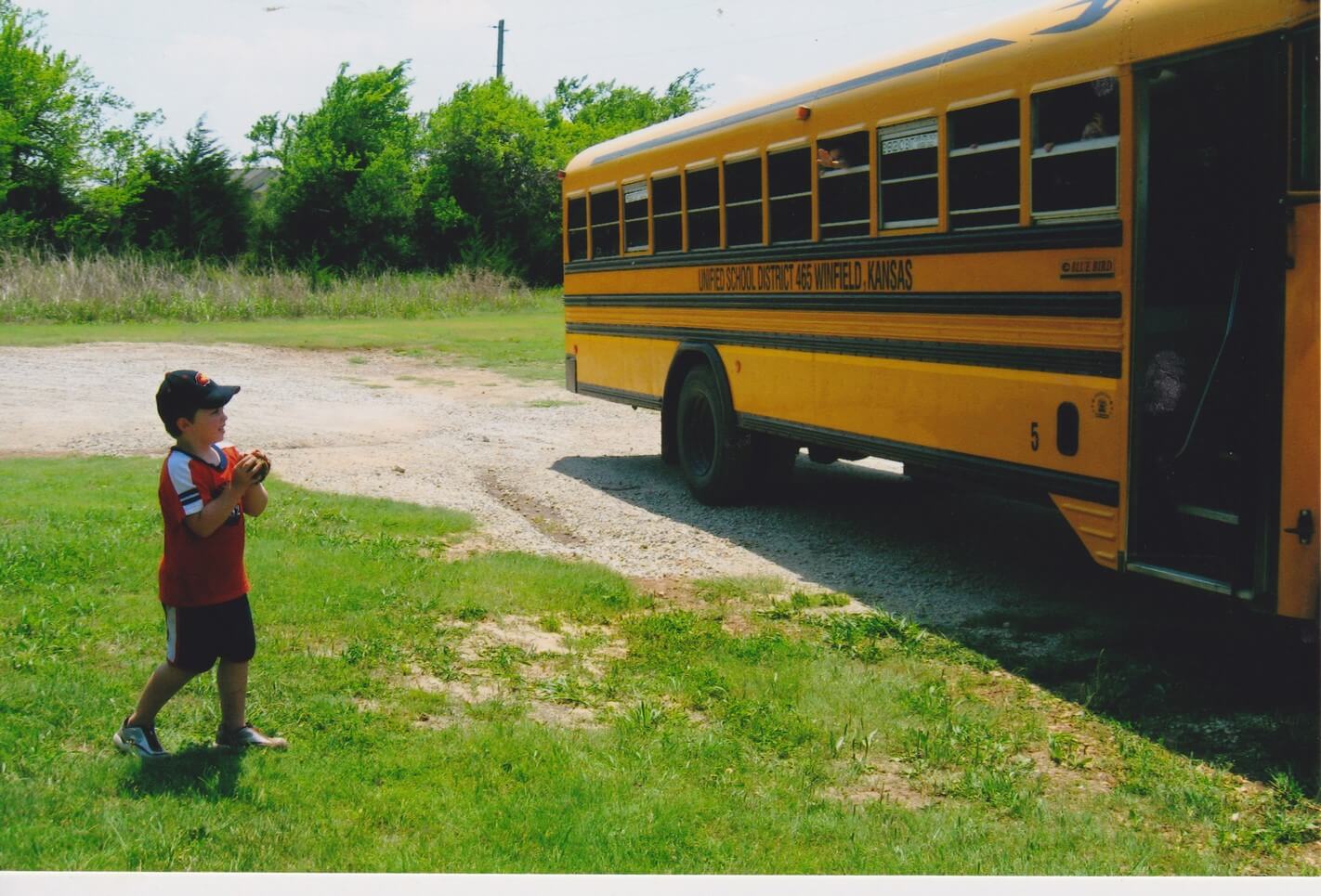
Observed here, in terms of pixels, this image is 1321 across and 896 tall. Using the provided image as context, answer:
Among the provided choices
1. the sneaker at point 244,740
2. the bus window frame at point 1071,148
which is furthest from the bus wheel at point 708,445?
the sneaker at point 244,740

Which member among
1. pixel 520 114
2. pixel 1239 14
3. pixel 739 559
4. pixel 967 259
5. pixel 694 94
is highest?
pixel 694 94

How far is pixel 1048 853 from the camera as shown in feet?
13.5

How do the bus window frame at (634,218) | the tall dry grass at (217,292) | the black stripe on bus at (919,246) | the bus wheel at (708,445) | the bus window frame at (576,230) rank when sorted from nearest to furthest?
the black stripe on bus at (919,246) → the bus wheel at (708,445) → the bus window frame at (634,218) → the bus window frame at (576,230) → the tall dry grass at (217,292)

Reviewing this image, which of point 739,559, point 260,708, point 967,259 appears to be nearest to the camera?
point 260,708

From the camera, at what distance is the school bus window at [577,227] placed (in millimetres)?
12656

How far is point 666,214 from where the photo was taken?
10.8m

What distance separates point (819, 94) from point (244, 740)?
210 inches

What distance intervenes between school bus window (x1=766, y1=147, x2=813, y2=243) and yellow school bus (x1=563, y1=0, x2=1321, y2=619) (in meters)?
0.02

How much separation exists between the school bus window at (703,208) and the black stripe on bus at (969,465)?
1.48m

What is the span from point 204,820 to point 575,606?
325 centimetres

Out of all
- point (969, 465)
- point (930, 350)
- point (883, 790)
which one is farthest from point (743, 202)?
point (883, 790)

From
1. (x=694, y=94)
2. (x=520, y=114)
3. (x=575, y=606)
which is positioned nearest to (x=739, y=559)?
(x=575, y=606)

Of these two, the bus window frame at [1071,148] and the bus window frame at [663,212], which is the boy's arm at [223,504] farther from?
the bus window frame at [663,212]

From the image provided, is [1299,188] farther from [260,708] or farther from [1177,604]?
[260,708]
